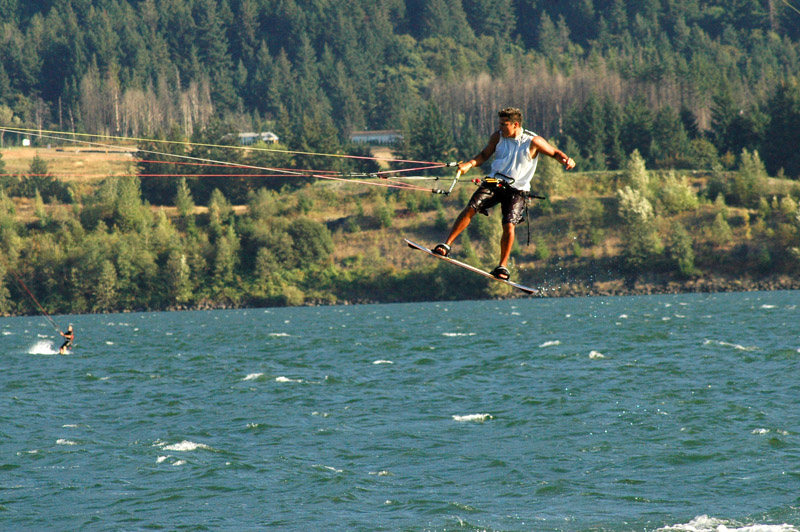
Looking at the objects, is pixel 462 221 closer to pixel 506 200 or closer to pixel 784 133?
pixel 506 200

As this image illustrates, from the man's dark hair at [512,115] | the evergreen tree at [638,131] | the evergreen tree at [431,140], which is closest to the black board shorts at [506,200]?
the man's dark hair at [512,115]

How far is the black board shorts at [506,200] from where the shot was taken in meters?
20.8

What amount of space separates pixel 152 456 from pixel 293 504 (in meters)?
7.58

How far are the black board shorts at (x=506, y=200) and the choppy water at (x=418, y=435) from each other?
847cm

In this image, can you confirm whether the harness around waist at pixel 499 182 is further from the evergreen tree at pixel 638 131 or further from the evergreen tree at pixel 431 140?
the evergreen tree at pixel 638 131

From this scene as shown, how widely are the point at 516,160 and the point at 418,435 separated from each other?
16300mm

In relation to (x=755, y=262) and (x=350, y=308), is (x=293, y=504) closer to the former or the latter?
(x=350, y=308)

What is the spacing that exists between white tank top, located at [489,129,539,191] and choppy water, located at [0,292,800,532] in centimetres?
932

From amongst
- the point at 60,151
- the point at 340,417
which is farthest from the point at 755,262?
the point at 60,151

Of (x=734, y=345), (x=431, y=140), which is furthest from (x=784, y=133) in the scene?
(x=734, y=345)

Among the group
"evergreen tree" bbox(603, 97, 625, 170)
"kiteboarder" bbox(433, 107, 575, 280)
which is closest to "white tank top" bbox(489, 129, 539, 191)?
"kiteboarder" bbox(433, 107, 575, 280)

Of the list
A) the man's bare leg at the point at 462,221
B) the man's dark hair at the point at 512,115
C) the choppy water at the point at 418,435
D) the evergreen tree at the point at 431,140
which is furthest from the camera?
the evergreen tree at the point at 431,140

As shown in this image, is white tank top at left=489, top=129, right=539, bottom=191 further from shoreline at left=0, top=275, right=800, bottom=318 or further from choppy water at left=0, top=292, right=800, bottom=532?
shoreline at left=0, top=275, right=800, bottom=318

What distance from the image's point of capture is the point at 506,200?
21.0 m
